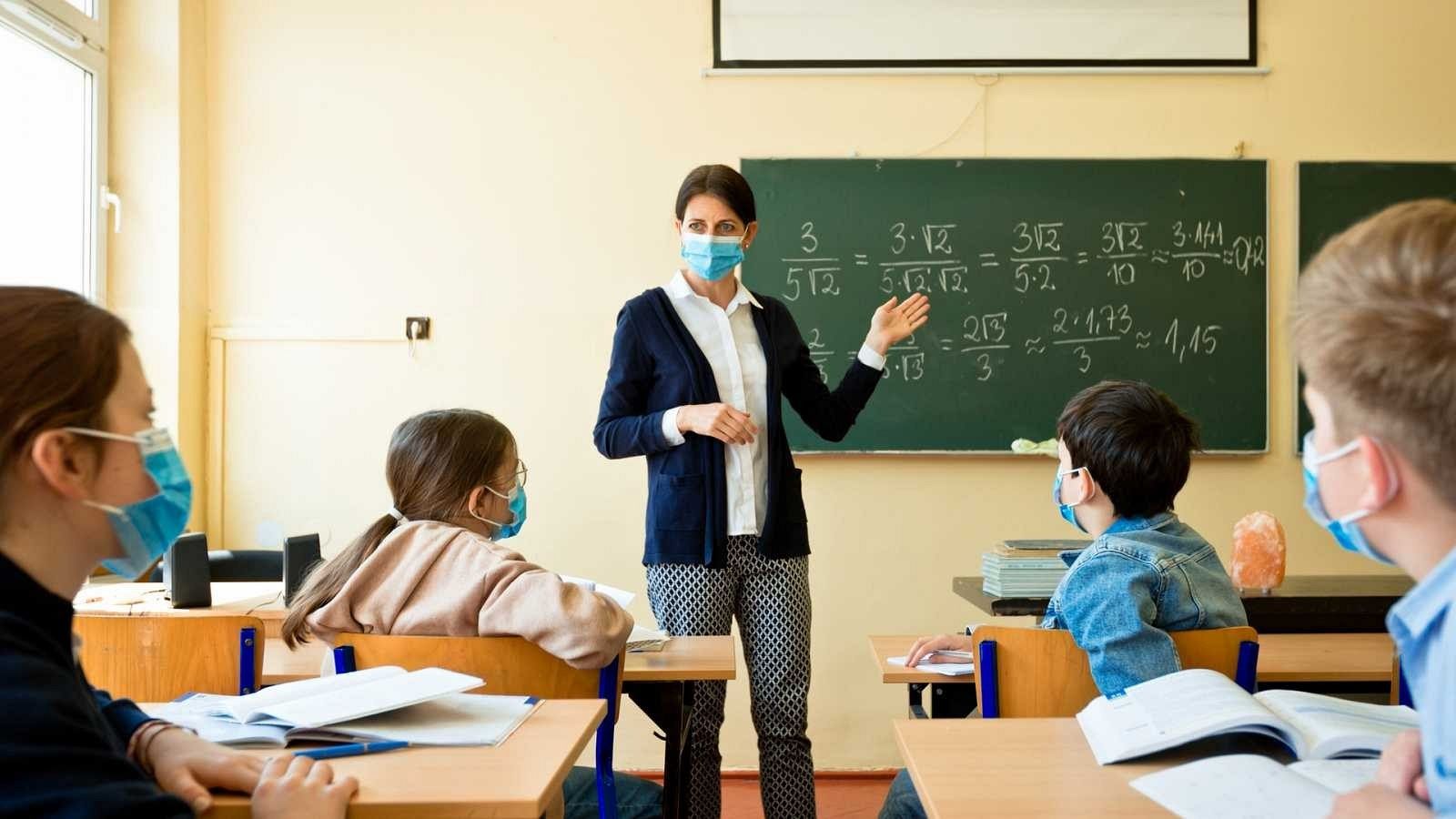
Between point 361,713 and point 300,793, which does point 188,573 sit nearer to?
point 361,713

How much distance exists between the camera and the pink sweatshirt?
1774mm

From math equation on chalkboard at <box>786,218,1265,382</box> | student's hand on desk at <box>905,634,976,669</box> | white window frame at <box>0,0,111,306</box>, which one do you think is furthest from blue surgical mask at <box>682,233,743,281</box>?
white window frame at <box>0,0,111,306</box>

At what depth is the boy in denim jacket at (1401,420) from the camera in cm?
85

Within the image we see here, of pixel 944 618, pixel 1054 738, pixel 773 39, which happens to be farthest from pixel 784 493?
pixel 773 39

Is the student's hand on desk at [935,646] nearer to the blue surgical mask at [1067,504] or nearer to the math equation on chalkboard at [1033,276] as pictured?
the blue surgical mask at [1067,504]

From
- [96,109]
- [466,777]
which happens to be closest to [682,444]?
[466,777]

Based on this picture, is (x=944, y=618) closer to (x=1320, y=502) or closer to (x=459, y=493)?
(x=459, y=493)

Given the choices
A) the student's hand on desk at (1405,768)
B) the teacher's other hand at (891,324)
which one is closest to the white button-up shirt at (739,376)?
the teacher's other hand at (891,324)

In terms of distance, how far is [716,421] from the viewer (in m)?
2.46

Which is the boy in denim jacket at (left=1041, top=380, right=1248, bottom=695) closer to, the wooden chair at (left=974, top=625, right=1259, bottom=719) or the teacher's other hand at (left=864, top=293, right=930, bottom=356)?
the wooden chair at (left=974, top=625, right=1259, bottom=719)

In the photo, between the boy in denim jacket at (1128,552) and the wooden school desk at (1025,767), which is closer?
the wooden school desk at (1025,767)

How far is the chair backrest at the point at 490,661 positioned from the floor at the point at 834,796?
1.93m

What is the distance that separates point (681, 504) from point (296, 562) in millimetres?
934

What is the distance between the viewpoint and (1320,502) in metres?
0.99
